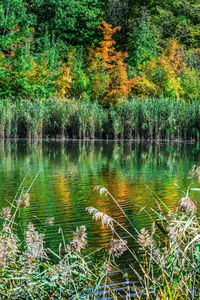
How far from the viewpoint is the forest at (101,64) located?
18.9 metres

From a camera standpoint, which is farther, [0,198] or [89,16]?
[89,16]

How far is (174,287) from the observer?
2254 mm

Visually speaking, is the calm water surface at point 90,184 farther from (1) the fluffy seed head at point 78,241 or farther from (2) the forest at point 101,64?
(2) the forest at point 101,64

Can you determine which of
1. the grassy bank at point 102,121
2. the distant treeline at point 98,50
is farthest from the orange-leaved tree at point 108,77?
the grassy bank at point 102,121

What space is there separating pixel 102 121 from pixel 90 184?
11.6 metres

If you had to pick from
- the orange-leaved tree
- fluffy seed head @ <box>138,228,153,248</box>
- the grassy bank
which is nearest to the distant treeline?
the orange-leaved tree

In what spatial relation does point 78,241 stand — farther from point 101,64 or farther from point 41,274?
point 101,64

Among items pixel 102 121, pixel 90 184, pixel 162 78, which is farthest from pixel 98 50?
pixel 90 184

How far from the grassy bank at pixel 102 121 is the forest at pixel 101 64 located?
43 millimetres

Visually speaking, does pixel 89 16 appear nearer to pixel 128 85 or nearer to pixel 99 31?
pixel 99 31

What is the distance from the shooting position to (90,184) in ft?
25.2

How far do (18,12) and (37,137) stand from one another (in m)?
10.5

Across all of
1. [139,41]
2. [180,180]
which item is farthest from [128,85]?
[180,180]

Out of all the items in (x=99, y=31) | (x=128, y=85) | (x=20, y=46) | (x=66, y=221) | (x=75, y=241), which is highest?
(x=99, y=31)
